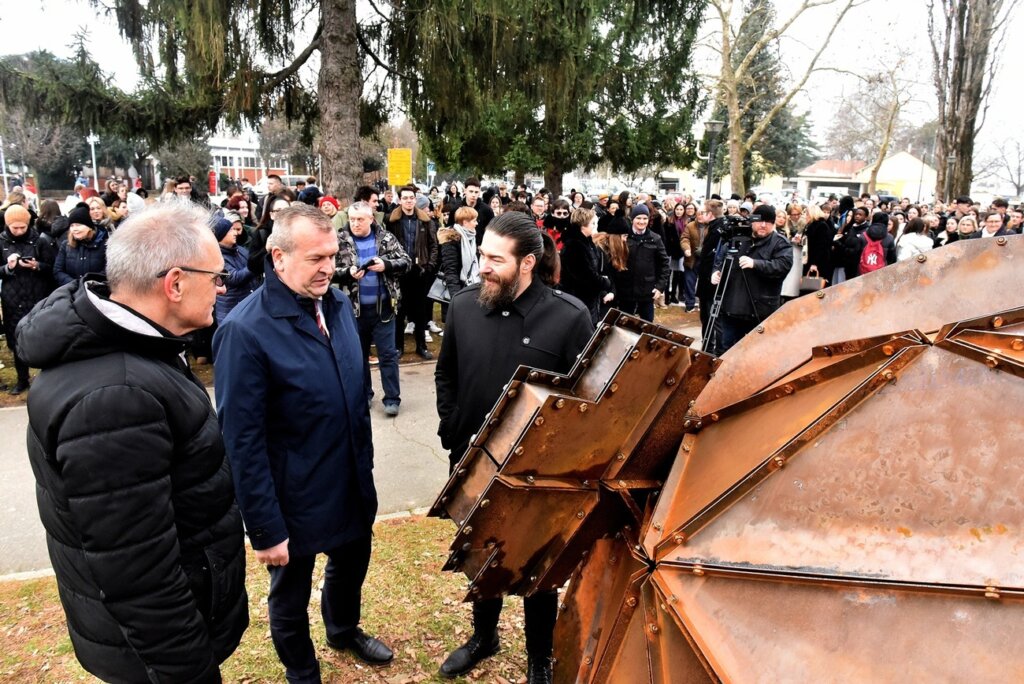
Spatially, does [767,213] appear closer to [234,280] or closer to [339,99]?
[234,280]

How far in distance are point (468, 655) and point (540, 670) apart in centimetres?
35

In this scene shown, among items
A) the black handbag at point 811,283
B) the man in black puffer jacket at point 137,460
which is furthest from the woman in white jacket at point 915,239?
the man in black puffer jacket at point 137,460

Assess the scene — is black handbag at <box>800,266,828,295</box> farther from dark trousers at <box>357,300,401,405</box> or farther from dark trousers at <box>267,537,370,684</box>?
dark trousers at <box>267,537,370,684</box>

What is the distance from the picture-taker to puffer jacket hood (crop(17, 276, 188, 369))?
1848mm

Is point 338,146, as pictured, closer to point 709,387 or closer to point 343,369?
point 343,369

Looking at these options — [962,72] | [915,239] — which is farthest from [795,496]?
[962,72]

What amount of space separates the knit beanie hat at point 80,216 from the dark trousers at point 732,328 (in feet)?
21.6

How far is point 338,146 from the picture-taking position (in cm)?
985

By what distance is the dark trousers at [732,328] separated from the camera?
7.80m

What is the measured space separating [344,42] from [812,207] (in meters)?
7.56

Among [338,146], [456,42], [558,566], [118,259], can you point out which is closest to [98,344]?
[118,259]

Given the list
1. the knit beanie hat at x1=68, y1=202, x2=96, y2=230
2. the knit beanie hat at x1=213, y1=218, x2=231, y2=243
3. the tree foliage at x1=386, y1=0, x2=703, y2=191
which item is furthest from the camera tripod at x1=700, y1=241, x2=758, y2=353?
the knit beanie hat at x1=68, y1=202, x2=96, y2=230

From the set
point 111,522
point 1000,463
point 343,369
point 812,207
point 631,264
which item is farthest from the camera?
point 812,207

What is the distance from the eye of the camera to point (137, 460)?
1.86 m
